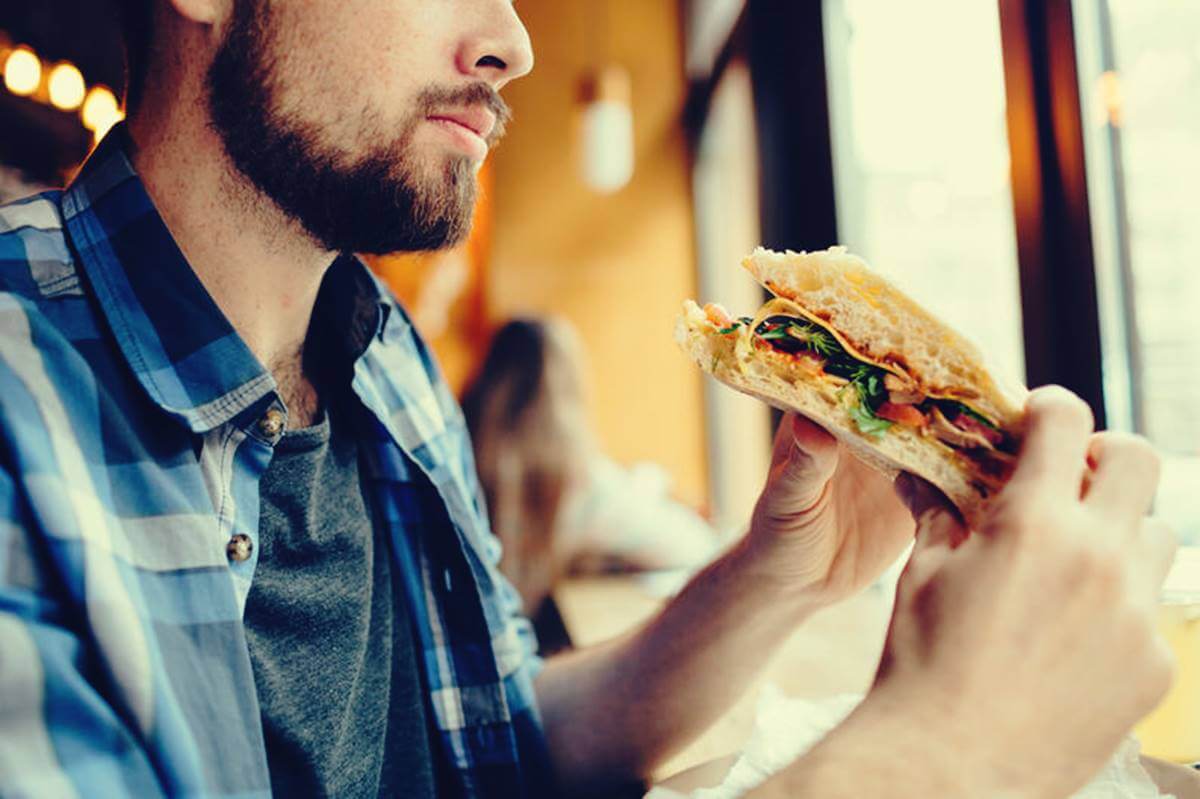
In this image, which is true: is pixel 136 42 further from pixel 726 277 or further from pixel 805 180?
pixel 726 277

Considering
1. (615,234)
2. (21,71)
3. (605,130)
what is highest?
(21,71)

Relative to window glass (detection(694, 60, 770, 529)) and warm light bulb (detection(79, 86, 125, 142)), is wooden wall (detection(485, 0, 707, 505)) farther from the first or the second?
warm light bulb (detection(79, 86, 125, 142))

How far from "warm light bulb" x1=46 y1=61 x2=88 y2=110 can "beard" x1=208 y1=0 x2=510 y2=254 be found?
3048 millimetres

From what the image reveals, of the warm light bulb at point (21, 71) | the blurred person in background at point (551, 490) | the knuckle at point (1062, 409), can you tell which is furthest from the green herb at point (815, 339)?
the warm light bulb at point (21, 71)

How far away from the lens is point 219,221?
0.99m

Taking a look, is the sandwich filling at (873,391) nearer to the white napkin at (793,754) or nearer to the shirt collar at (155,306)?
the white napkin at (793,754)

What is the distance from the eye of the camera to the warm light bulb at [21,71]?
3.15m

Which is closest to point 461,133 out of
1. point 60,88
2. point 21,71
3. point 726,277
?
point 21,71

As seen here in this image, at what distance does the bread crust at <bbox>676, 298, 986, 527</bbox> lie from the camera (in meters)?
0.74

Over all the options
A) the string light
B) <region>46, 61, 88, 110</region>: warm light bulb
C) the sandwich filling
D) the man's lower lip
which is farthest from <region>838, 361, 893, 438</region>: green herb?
<region>46, 61, 88, 110</region>: warm light bulb

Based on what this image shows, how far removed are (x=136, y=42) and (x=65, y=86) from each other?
2921 millimetres

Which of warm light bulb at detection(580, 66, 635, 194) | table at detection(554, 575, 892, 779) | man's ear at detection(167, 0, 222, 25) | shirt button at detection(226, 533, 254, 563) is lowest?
table at detection(554, 575, 892, 779)

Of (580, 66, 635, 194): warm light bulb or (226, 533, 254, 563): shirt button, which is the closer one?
(226, 533, 254, 563): shirt button

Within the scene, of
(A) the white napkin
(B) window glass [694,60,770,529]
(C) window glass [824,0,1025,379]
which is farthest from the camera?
(B) window glass [694,60,770,529]
